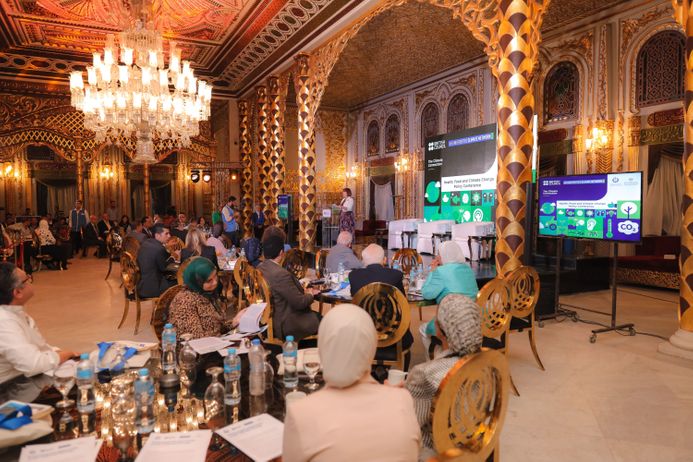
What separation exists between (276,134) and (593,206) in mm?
8478

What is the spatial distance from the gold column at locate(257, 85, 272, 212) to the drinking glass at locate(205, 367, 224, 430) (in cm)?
1108

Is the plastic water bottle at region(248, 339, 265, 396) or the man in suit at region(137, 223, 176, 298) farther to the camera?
the man in suit at region(137, 223, 176, 298)

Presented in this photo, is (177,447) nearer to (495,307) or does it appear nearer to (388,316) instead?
(388,316)

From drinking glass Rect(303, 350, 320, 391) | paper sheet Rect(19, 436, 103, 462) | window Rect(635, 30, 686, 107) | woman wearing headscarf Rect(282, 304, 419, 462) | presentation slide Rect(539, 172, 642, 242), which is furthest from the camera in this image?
window Rect(635, 30, 686, 107)

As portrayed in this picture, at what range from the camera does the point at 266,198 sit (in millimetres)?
12805

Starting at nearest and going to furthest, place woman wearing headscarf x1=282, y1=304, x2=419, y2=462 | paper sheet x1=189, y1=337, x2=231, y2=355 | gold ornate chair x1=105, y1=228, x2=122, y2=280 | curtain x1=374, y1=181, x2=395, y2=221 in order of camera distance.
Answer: woman wearing headscarf x1=282, y1=304, x2=419, y2=462 → paper sheet x1=189, y1=337, x2=231, y2=355 → gold ornate chair x1=105, y1=228, x2=122, y2=280 → curtain x1=374, y1=181, x2=395, y2=221

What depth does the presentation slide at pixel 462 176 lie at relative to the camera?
1040 centimetres

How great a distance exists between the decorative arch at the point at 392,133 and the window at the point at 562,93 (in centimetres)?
577

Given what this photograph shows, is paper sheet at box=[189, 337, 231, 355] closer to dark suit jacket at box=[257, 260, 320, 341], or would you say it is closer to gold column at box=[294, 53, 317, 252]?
dark suit jacket at box=[257, 260, 320, 341]

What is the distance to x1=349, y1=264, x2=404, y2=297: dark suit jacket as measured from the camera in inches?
141

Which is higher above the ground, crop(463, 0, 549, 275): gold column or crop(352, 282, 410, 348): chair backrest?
crop(463, 0, 549, 275): gold column

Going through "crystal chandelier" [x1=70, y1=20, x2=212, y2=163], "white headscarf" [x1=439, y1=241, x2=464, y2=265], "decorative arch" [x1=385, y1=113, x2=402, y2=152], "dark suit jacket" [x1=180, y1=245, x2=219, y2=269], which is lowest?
"dark suit jacket" [x1=180, y1=245, x2=219, y2=269]

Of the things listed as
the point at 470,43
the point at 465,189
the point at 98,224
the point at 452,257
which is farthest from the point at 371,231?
the point at 452,257

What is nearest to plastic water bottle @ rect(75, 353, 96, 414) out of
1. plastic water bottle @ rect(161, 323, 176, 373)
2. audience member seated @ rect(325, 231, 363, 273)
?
plastic water bottle @ rect(161, 323, 176, 373)
